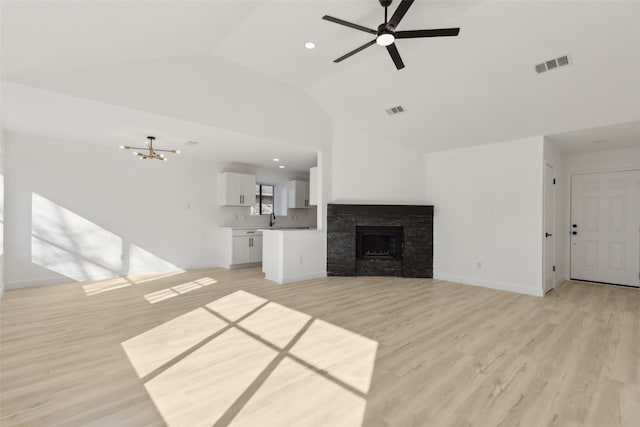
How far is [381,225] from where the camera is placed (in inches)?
236

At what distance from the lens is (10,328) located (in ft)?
10.4

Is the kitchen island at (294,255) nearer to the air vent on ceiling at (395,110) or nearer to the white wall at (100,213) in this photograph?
the white wall at (100,213)

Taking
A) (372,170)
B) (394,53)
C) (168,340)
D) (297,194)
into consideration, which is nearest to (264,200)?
(297,194)

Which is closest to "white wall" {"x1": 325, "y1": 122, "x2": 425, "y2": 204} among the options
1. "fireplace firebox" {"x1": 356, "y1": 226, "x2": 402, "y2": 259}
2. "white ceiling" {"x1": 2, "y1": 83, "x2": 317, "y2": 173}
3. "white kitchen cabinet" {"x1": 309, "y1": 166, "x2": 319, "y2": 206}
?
"white kitchen cabinet" {"x1": 309, "y1": 166, "x2": 319, "y2": 206}

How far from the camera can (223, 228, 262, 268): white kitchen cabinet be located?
A: 22.2 ft

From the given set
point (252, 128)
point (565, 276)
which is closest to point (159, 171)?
point (252, 128)

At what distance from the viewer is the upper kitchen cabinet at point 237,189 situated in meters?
6.89

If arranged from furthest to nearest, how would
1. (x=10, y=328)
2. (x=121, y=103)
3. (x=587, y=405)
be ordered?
1. (x=121, y=103)
2. (x=10, y=328)
3. (x=587, y=405)

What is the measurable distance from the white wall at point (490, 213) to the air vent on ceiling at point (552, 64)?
1.52 metres

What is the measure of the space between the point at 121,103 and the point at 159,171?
9.43ft

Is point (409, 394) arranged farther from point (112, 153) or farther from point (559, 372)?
point (112, 153)

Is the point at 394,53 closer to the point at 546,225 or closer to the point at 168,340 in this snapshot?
the point at 168,340

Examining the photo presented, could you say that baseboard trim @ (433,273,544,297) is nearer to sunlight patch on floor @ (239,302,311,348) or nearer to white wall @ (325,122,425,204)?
white wall @ (325,122,425,204)

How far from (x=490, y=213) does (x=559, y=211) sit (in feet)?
5.16
